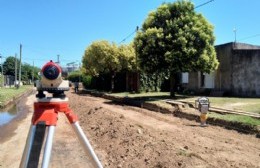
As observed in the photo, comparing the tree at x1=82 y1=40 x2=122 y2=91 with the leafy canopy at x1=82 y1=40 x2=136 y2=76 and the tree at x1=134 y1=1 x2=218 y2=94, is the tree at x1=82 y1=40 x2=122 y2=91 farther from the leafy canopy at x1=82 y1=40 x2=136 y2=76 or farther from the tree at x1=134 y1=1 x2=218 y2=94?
the tree at x1=134 y1=1 x2=218 y2=94

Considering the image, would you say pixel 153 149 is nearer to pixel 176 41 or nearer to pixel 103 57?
pixel 176 41

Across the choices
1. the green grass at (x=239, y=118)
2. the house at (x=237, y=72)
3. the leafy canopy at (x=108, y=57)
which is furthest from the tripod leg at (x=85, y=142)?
the leafy canopy at (x=108, y=57)

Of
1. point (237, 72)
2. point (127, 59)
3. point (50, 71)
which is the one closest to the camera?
point (50, 71)

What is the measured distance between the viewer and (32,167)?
5566 millimetres

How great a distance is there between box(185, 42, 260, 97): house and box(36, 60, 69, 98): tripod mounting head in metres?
23.5

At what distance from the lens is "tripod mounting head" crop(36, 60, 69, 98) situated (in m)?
3.70

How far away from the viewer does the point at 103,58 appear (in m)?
43.8

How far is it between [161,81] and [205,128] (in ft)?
80.6

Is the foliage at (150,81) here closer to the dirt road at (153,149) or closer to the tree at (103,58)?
the tree at (103,58)

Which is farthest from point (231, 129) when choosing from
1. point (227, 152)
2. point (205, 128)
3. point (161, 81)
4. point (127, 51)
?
point (127, 51)

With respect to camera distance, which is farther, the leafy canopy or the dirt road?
the leafy canopy

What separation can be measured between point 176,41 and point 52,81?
20.7 m

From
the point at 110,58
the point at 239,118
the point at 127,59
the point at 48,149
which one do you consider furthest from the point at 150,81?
the point at 48,149

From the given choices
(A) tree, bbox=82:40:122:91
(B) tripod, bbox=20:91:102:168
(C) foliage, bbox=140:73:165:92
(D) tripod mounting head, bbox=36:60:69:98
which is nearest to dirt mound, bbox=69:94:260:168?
(B) tripod, bbox=20:91:102:168
